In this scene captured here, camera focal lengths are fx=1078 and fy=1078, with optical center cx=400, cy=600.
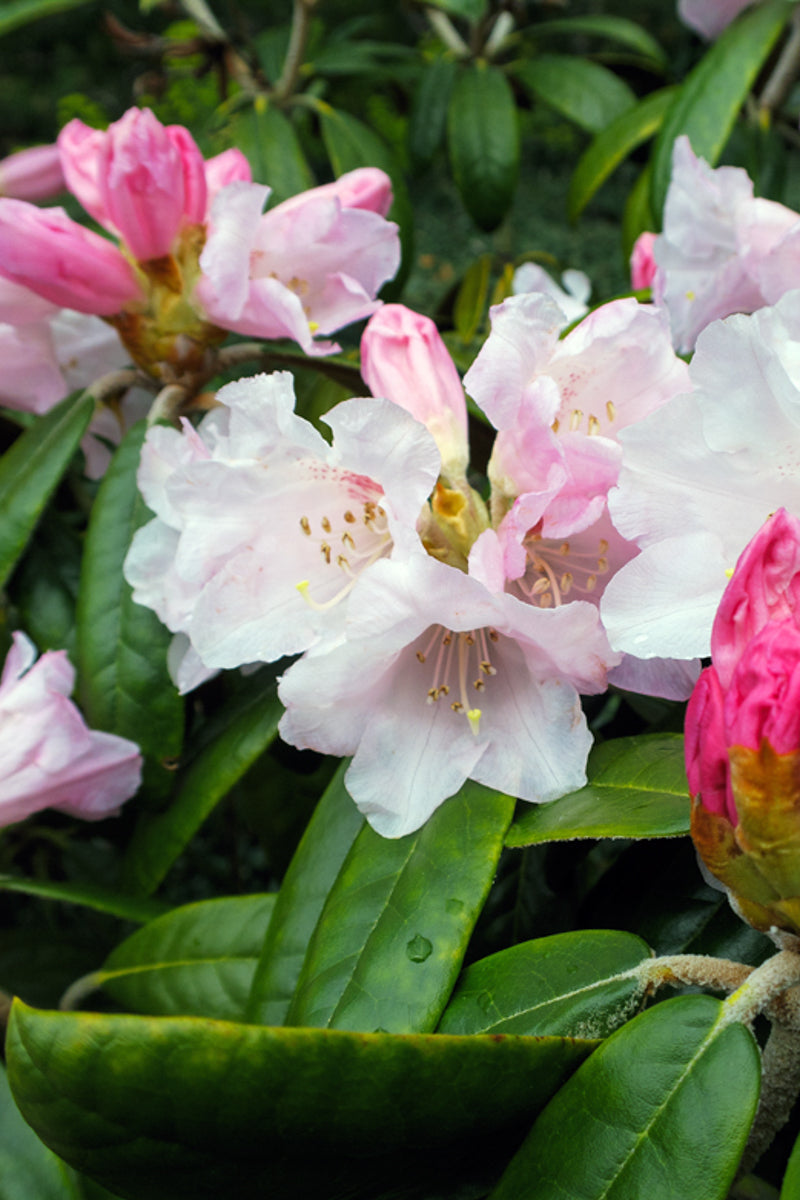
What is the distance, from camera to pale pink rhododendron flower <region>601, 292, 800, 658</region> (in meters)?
0.62

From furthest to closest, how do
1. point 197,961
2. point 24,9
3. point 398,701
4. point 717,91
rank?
point 24,9 < point 717,91 < point 197,961 < point 398,701

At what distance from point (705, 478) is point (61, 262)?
630 mm

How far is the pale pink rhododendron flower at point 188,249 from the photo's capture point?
953 mm

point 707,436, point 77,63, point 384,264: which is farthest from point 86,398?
point 77,63

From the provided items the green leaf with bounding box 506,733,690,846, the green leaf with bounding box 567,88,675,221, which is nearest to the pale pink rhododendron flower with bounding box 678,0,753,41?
the green leaf with bounding box 567,88,675,221

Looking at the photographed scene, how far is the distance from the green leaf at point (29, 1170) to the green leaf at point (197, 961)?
0.13 meters

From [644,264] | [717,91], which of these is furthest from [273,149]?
[644,264]

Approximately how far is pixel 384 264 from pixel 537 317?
1.25 ft

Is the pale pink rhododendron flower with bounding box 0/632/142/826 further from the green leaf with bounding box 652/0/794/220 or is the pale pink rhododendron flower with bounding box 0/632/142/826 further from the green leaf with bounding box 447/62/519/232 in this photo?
the green leaf with bounding box 447/62/519/232

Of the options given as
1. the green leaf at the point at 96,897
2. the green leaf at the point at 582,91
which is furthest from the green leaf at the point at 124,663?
the green leaf at the point at 582,91

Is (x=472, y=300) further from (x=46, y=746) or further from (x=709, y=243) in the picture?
(x=46, y=746)

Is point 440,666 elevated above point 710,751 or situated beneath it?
situated beneath

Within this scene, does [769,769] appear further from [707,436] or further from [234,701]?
[234,701]

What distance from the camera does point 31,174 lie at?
1399 millimetres
